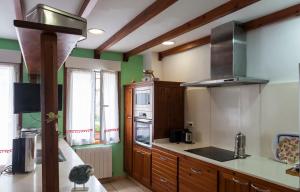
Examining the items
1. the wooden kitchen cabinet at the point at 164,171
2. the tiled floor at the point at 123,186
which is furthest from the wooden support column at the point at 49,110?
the tiled floor at the point at 123,186

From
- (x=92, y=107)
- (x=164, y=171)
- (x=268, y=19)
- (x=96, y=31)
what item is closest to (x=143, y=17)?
(x=96, y=31)

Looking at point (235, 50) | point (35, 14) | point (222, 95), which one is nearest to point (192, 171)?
point (222, 95)

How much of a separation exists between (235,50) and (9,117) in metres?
3.35

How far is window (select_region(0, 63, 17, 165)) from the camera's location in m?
3.42

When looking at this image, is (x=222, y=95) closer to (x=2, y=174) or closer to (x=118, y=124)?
(x=118, y=124)

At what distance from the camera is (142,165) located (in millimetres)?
3713

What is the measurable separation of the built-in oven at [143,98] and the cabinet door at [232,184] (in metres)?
1.59

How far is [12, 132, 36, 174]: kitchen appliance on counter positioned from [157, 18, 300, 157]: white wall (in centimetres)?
227

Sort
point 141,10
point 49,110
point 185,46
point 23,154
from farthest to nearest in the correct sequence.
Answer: point 185,46 → point 141,10 → point 23,154 → point 49,110

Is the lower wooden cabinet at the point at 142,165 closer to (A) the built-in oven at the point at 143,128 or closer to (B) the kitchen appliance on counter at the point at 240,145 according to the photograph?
(A) the built-in oven at the point at 143,128

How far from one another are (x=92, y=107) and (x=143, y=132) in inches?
41.0

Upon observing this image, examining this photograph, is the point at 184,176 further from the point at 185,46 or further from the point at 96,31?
the point at 96,31

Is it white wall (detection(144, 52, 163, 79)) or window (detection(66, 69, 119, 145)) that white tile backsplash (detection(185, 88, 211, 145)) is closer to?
white wall (detection(144, 52, 163, 79))

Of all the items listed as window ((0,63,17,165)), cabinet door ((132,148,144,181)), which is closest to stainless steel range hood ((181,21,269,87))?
cabinet door ((132,148,144,181))
